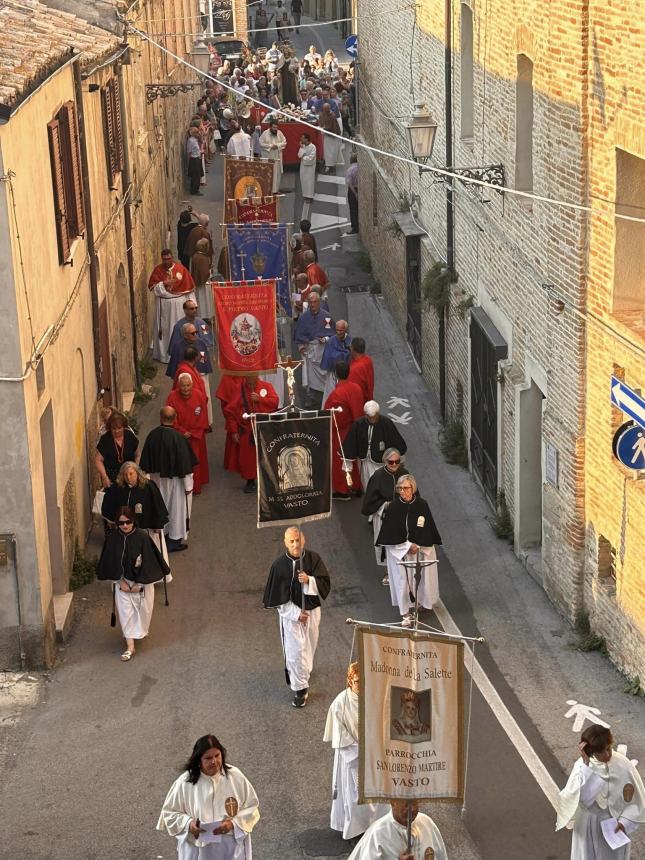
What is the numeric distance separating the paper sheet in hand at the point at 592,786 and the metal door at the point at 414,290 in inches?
533

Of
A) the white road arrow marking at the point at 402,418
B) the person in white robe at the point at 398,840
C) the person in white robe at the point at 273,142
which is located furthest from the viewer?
the person in white robe at the point at 273,142

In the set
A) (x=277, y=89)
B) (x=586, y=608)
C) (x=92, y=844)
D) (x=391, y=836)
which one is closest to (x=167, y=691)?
(x=92, y=844)

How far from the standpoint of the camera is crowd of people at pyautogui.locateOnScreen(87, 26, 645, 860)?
10000 mm

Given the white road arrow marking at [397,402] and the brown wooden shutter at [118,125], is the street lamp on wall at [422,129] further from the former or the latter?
the brown wooden shutter at [118,125]

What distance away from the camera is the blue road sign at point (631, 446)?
12609 mm

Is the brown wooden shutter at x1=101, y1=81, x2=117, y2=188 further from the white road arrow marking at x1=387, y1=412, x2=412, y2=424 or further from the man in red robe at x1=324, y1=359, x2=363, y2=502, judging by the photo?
the white road arrow marking at x1=387, y1=412, x2=412, y2=424

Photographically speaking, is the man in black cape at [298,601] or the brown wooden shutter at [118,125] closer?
the man in black cape at [298,601]

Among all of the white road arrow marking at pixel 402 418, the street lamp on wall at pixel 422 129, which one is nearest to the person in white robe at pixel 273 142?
the white road arrow marking at pixel 402 418

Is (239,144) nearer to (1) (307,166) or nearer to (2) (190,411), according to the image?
(1) (307,166)

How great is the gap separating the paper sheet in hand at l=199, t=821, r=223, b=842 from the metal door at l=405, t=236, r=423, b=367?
13.7 m

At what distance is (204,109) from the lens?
→ 41656 millimetres

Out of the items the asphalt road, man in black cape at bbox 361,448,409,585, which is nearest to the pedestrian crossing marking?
the asphalt road

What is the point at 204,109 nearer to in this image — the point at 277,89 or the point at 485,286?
the point at 277,89

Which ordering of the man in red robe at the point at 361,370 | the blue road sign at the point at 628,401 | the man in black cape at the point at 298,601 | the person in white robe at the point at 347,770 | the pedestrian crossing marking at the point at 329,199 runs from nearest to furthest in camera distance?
the person in white robe at the point at 347,770, the blue road sign at the point at 628,401, the man in black cape at the point at 298,601, the man in red robe at the point at 361,370, the pedestrian crossing marking at the point at 329,199
